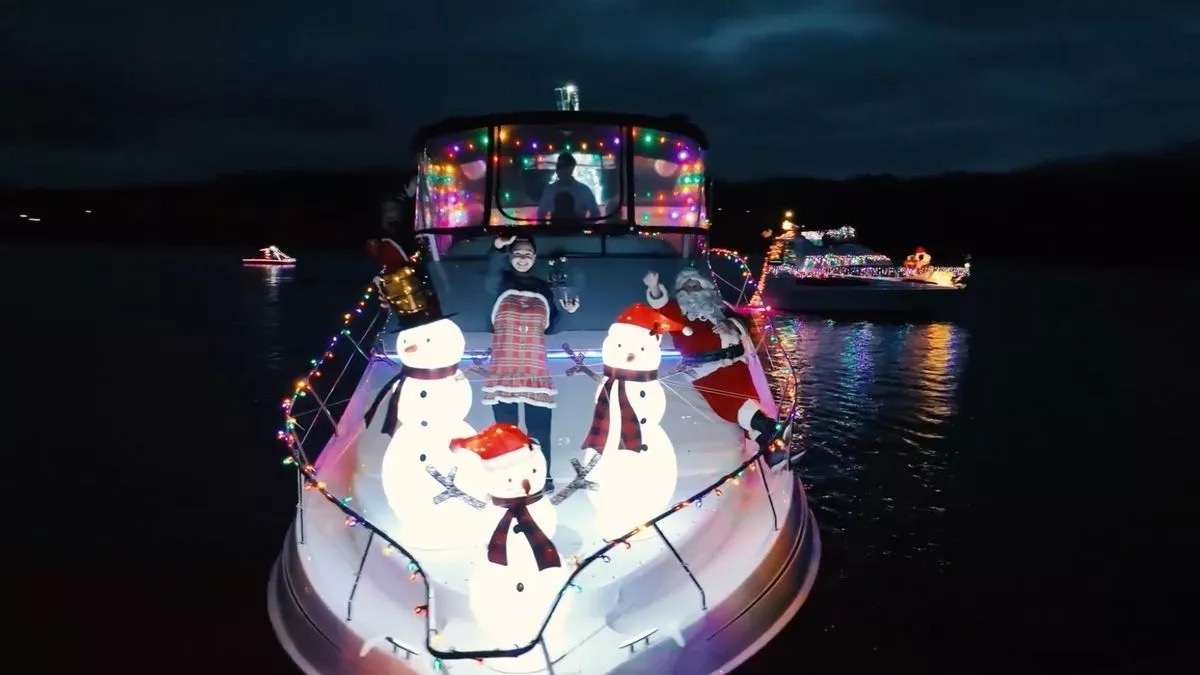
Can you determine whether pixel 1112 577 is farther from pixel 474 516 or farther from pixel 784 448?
pixel 474 516

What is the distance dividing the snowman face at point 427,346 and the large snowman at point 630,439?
854 mm

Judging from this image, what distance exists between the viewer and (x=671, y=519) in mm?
4449

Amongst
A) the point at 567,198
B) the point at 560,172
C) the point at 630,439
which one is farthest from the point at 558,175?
the point at 630,439

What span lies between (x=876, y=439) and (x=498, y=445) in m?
7.45

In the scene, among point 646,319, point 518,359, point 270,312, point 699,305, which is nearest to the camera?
point 646,319

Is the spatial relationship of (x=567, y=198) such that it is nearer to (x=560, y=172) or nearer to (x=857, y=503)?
(x=560, y=172)

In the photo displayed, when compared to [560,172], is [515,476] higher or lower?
lower

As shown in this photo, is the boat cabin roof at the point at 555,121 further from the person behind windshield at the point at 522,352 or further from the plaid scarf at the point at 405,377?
the plaid scarf at the point at 405,377

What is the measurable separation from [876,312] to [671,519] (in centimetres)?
1978

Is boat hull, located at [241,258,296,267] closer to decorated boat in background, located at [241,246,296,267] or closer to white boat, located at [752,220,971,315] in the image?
decorated boat in background, located at [241,246,296,267]

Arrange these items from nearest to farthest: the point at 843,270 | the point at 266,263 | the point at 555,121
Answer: the point at 555,121
the point at 843,270
the point at 266,263

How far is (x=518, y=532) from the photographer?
11.9 feet

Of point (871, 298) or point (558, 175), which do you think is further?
point (871, 298)

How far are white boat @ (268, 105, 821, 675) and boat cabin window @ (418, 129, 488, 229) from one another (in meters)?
0.02
